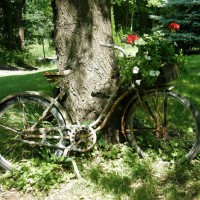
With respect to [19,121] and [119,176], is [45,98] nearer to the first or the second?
[19,121]

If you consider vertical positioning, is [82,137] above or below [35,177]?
above

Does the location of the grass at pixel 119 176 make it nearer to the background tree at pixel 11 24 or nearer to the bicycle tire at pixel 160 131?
the bicycle tire at pixel 160 131

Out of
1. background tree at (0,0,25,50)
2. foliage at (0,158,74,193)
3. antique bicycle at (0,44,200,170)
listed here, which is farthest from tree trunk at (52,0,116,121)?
background tree at (0,0,25,50)

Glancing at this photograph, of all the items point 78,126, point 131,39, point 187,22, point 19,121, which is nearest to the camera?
point 131,39

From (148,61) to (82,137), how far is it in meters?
1.10

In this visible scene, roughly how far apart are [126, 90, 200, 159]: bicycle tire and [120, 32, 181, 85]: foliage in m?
0.25

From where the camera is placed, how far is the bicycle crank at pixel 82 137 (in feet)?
12.2

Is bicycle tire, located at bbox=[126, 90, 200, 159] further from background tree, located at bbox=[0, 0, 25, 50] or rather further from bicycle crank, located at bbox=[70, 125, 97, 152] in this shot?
background tree, located at bbox=[0, 0, 25, 50]

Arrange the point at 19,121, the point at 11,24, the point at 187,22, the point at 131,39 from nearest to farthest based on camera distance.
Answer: the point at 131,39 < the point at 19,121 < the point at 187,22 < the point at 11,24

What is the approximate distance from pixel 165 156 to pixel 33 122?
1.55 metres

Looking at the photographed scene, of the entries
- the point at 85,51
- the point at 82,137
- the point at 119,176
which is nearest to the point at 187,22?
the point at 85,51

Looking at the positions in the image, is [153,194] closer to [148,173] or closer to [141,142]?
[148,173]

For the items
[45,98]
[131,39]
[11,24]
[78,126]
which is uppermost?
[131,39]

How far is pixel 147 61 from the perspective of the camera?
3438 mm
